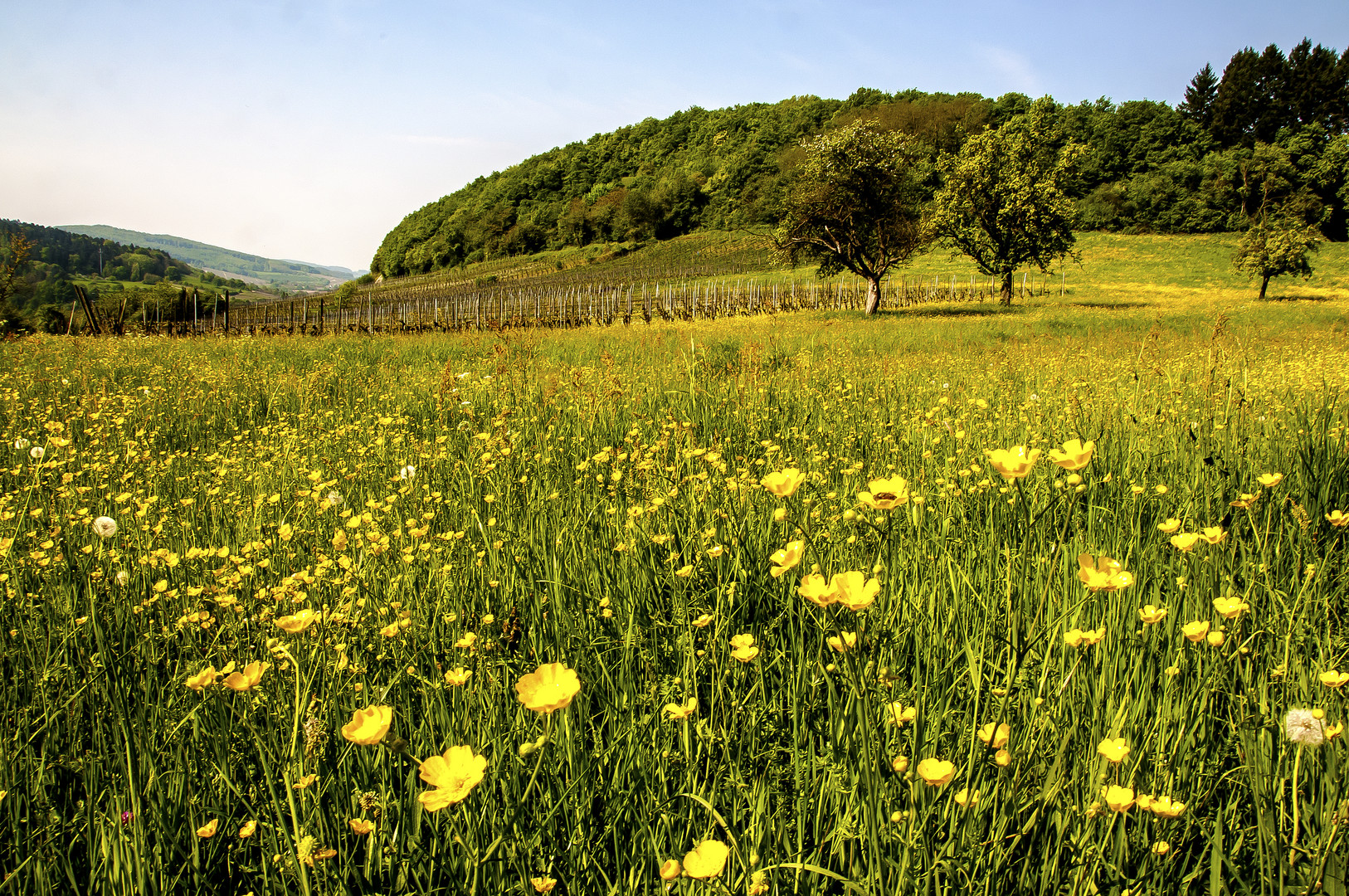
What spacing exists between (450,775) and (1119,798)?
0.87m

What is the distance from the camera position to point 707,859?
739mm

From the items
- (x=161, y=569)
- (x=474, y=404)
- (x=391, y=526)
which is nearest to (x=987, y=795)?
(x=391, y=526)

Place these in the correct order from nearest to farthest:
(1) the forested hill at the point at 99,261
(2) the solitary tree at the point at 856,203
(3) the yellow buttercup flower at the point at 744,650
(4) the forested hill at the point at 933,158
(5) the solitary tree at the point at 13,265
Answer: (3) the yellow buttercup flower at the point at 744,650
(5) the solitary tree at the point at 13,265
(2) the solitary tree at the point at 856,203
(4) the forested hill at the point at 933,158
(1) the forested hill at the point at 99,261

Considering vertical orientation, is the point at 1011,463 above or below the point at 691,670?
above

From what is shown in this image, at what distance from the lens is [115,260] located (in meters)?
161

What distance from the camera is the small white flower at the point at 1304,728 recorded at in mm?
964

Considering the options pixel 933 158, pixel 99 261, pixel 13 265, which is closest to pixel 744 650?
pixel 13 265

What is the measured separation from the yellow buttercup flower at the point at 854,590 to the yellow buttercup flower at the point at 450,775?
1.61 feet

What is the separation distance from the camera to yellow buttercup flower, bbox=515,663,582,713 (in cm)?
76

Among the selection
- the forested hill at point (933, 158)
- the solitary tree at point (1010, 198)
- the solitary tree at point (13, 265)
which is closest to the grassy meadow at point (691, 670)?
the solitary tree at point (13, 265)

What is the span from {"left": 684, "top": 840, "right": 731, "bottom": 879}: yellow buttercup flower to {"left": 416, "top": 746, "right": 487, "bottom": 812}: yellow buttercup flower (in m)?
0.25

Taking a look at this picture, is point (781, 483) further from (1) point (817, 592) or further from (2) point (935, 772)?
(2) point (935, 772)

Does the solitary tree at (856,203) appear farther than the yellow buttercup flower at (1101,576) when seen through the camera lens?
Yes

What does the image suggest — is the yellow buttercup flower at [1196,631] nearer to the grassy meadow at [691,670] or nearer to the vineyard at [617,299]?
the grassy meadow at [691,670]
